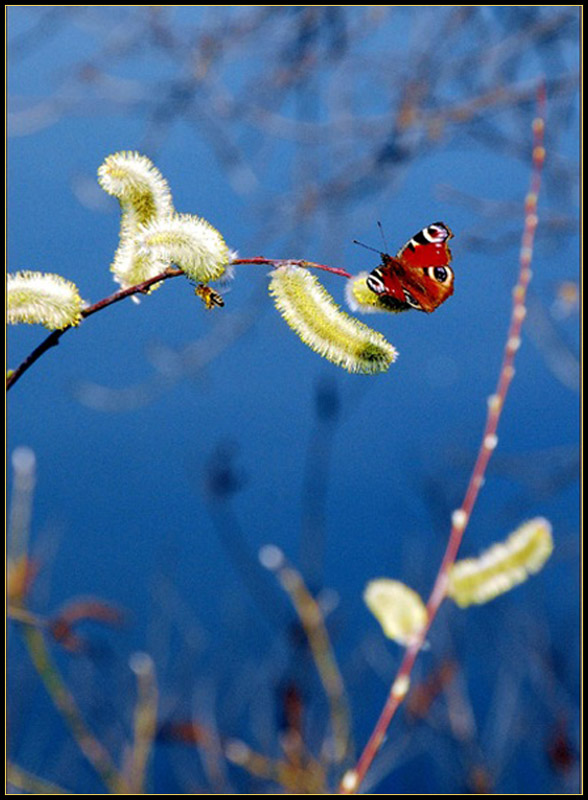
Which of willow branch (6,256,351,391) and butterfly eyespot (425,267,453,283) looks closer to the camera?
willow branch (6,256,351,391)

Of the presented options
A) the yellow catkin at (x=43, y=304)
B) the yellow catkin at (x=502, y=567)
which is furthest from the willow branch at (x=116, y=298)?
the yellow catkin at (x=502, y=567)

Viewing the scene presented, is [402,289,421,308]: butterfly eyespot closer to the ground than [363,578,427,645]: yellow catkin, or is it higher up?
higher up

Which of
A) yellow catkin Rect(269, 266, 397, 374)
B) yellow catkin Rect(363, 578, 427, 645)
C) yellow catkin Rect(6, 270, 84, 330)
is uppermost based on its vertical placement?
yellow catkin Rect(6, 270, 84, 330)

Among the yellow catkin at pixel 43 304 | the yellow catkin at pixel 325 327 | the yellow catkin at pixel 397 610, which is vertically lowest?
the yellow catkin at pixel 397 610

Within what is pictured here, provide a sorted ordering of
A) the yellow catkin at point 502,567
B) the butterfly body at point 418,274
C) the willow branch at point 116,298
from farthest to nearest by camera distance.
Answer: the yellow catkin at point 502,567, the butterfly body at point 418,274, the willow branch at point 116,298

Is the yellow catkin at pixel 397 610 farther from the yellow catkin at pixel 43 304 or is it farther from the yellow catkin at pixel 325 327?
the yellow catkin at pixel 43 304

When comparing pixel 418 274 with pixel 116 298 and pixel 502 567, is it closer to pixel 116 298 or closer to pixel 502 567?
pixel 116 298

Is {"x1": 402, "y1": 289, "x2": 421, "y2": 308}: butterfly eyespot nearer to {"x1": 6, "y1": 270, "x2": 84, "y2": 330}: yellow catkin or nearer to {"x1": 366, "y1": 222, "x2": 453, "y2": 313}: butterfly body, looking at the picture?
{"x1": 366, "y1": 222, "x2": 453, "y2": 313}: butterfly body

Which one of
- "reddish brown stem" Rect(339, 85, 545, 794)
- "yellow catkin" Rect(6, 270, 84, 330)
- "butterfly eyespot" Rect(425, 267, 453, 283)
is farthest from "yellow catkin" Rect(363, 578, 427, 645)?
"yellow catkin" Rect(6, 270, 84, 330)

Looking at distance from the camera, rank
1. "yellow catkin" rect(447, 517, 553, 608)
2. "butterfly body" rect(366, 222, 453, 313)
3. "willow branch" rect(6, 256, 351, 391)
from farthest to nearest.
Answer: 1. "yellow catkin" rect(447, 517, 553, 608)
2. "butterfly body" rect(366, 222, 453, 313)
3. "willow branch" rect(6, 256, 351, 391)
